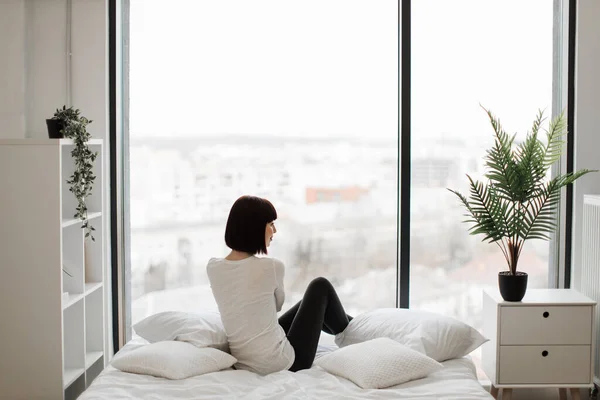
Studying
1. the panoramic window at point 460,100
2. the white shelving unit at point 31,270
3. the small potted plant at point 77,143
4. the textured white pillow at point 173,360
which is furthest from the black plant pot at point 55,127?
the panoramic window at point 460,100

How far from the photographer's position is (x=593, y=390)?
11.9 ft

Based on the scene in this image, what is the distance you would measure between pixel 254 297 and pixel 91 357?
1143mm

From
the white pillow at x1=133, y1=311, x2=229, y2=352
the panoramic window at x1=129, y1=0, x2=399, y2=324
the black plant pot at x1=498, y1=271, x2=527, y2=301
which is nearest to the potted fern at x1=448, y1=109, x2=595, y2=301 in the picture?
the black plant pot at x1=498, y1=271, x2=527, y2=301

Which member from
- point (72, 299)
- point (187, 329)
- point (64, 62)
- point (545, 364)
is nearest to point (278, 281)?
point (187, 329)

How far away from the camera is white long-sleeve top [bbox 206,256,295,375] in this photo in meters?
2.96

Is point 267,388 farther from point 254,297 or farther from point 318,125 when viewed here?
point 318,125

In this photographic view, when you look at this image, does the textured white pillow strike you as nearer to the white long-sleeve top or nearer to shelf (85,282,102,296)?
the white long-sleeve top

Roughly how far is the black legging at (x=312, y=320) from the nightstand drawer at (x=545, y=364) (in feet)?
2.61

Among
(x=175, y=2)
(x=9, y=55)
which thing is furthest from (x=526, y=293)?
(x=9, y=55)

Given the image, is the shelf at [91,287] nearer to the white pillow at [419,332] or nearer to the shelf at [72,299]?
the shelf at [72,299]

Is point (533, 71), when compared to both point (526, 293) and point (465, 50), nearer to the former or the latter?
point (465, 50)

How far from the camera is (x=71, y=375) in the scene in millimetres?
3330

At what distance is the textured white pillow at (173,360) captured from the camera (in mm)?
2764

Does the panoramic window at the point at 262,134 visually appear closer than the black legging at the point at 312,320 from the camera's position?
No
